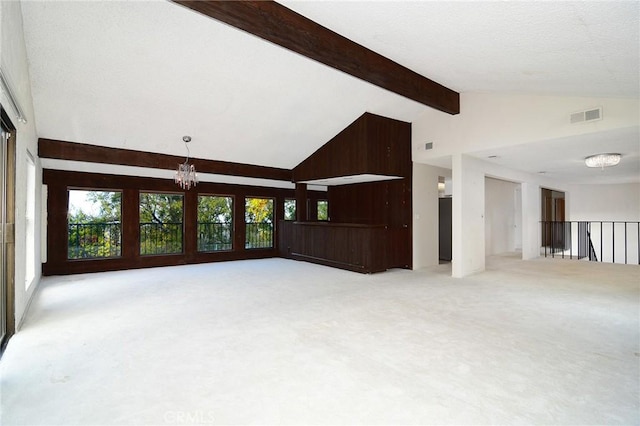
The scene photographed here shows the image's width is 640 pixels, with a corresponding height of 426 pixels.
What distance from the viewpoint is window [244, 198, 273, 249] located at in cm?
926

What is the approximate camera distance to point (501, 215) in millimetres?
9984

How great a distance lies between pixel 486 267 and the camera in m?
7.32

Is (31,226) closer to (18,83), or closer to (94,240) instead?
(94,240)

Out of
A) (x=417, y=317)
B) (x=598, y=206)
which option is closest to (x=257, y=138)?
(x=417, y=317)

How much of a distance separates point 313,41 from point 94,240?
6428 millimetres

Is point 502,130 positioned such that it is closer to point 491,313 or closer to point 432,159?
point 432,159

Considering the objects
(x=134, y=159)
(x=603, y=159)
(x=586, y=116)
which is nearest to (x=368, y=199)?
(x=586, y=116)

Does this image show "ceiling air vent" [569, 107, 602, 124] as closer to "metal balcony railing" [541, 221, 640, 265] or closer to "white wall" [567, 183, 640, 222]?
"metal balcony railing" [541, 221, 640, 265]

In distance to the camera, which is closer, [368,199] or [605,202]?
[368,199]

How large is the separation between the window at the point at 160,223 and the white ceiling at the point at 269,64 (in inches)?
63.3

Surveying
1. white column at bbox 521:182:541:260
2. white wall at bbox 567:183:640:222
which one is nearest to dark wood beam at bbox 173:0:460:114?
white column at bbox 521:182:541:260

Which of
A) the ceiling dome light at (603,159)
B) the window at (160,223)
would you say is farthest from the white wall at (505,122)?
the window at (160,223)

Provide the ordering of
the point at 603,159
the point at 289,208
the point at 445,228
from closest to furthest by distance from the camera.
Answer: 1. the point at 603,159
2. the point at 445,228
3. the point at 289,208

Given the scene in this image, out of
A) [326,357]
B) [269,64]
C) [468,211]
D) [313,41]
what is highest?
[269,64]
